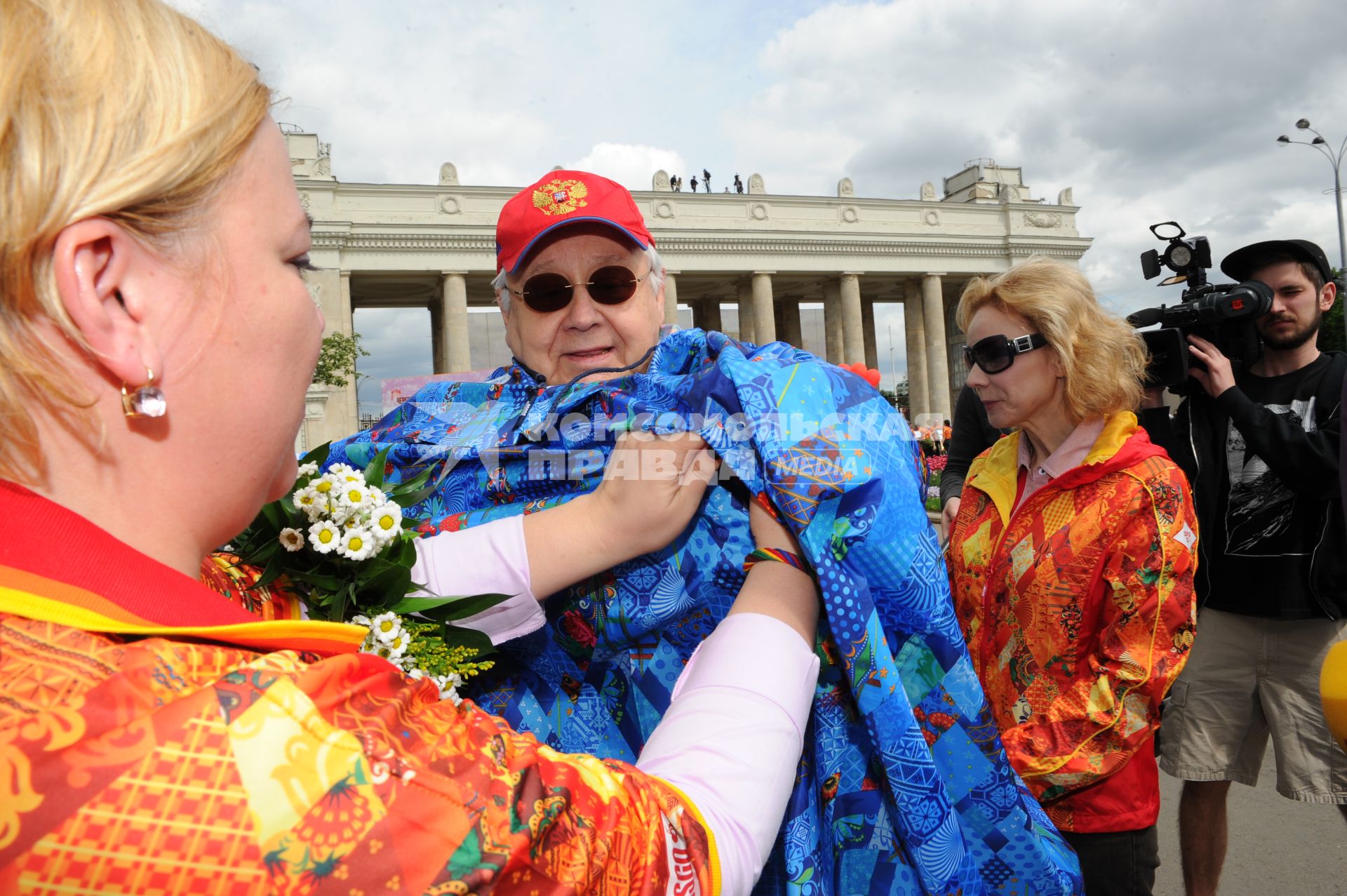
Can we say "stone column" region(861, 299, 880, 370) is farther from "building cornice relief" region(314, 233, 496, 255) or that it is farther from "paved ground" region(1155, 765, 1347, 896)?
"paved ground" region(1155, 765, 1347, 896)

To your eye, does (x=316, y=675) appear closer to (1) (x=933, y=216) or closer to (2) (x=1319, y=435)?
(2) (x=1319, y=435)

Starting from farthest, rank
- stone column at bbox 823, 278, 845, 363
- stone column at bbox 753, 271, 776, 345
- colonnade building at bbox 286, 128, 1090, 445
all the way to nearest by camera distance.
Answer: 1. stone column at bbox 823, 278, 845, 363
2. stone column at bbox 753, 271, 776, 345
3. colonnade building at bbox 286, 128, 1090, 445

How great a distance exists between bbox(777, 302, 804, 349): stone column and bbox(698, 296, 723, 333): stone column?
3.79m

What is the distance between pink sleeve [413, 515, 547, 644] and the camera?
151 cm

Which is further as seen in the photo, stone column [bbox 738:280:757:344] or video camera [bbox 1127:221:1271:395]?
stone column [bbox 738:280:757:344]

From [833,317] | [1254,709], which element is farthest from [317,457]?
[833,317]

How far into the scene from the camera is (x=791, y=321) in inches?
1966

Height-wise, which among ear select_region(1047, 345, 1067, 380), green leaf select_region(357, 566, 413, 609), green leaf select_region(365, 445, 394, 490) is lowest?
green leaf select_region(357, 566, 413, 609)

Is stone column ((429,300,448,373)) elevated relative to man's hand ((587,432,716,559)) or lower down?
elevated

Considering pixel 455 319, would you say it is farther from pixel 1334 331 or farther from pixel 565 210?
pixel 1334 331

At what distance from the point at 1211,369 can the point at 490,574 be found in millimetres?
3469

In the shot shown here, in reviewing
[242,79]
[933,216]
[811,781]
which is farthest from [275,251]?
[933,216]

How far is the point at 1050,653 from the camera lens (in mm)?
2533

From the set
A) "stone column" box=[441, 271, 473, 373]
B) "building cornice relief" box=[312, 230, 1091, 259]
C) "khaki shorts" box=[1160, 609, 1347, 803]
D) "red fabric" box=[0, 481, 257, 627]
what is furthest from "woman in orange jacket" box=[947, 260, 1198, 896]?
"stone column" box=[441, 271, 473, 373]
